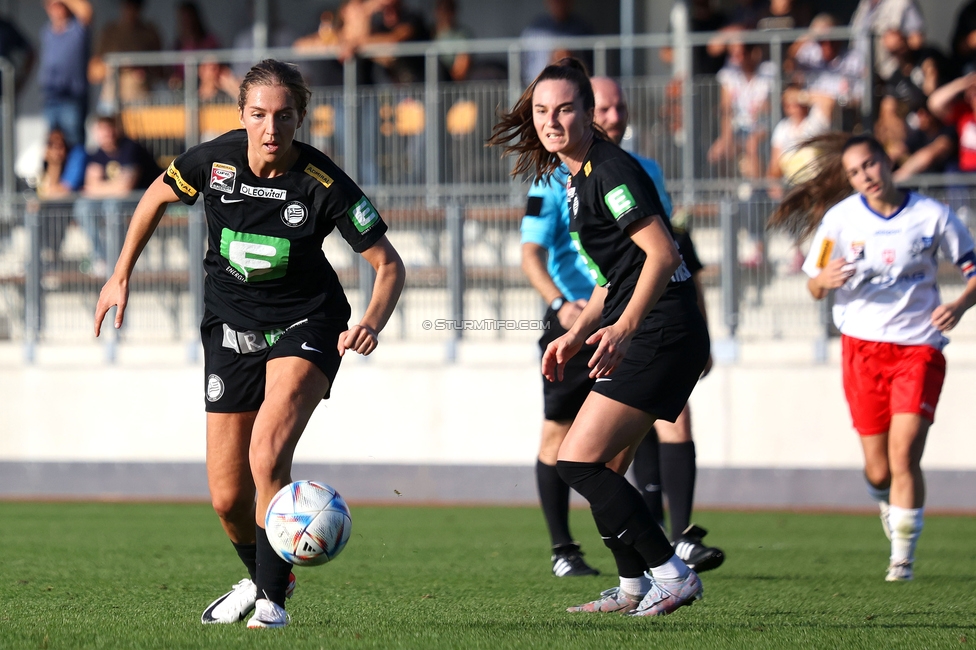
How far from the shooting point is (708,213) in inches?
505

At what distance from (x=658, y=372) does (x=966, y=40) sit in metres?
10.4

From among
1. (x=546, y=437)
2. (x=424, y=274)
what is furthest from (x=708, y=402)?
(x=546, y=437)

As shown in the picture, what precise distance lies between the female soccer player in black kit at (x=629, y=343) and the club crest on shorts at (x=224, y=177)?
122 centimetres

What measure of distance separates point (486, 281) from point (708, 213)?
2178 millimetres

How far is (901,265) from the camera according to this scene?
24.1 ft

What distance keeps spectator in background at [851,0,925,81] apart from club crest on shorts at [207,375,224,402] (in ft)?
32.8

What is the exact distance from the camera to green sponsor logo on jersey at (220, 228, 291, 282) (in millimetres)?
5344

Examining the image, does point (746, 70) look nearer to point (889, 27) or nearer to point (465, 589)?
point (889, 27)

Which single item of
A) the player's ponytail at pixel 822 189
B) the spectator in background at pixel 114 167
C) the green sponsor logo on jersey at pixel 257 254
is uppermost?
the spectator in background at pixel 114 167

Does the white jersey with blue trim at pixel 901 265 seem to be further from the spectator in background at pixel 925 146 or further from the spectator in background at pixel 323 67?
the spectator in background at pixel 323 67

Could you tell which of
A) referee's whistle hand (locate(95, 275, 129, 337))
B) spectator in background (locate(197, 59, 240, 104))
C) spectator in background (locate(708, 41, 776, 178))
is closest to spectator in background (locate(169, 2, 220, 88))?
spectator in background (locate(197, 59, 240, 104))

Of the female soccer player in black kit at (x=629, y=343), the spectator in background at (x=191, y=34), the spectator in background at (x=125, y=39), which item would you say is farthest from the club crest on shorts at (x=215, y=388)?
the spectator in background at (x=191, y=34)

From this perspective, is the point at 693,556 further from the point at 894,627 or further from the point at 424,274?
the point at 424,274

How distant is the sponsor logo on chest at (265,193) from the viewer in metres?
5.34
